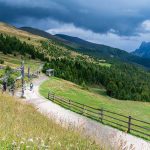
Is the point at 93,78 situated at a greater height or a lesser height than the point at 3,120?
lesser

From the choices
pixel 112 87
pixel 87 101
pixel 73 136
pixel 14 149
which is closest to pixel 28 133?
pixel 73 136

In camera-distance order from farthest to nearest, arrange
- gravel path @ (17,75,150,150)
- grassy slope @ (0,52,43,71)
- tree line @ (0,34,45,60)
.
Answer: tree line @ (0,34,45,60), grassy slope @ (0,52,43,71), gravel path @ (17,75,150,150)

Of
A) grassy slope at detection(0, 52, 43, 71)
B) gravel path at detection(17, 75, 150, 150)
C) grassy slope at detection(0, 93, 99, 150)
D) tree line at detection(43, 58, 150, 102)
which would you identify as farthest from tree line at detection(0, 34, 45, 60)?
grassy slope at detection(0, 93, 99, 150)

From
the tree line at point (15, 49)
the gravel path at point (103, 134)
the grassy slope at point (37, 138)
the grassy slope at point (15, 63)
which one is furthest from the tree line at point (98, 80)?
the grassy slope at point (37, 138)

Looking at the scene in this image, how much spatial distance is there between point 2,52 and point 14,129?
15470 cm

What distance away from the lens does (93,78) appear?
541ft

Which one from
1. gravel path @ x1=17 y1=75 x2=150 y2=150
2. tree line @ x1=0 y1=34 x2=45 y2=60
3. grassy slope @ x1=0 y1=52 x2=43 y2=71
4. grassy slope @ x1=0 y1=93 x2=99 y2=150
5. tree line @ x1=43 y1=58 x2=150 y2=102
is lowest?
tree line @ x1=43 y1=58 x2=150 y2=102

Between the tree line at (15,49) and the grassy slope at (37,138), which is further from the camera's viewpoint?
the tree line at (15,49)

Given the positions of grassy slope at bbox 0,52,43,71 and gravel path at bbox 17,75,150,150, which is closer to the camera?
gravel path at bbox 17,75,150,150

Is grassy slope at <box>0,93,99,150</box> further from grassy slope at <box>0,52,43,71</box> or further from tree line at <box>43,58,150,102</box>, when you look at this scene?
tree line at <box>43,58,150,102</box>

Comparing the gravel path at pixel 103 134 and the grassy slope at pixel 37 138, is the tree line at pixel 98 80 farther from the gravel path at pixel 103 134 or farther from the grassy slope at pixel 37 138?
the grassy slope at pixel 37 138

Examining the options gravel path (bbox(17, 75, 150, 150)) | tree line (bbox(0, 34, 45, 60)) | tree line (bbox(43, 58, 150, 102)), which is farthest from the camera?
tree line (bbox(0, 34, 45, 60))

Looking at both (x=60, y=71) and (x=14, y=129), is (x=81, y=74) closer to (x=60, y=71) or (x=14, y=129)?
(x=60, y=71)

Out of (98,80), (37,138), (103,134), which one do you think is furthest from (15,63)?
(37,138)
